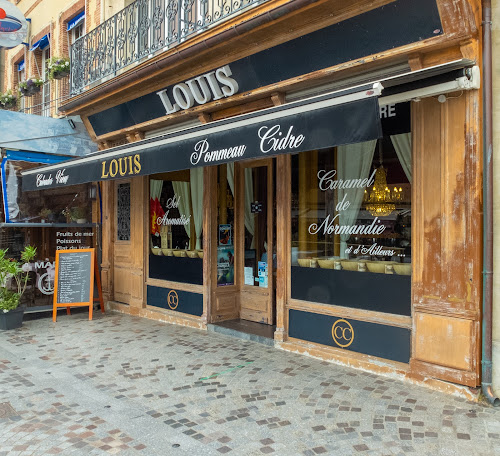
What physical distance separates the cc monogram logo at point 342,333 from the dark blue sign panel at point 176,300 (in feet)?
8.52

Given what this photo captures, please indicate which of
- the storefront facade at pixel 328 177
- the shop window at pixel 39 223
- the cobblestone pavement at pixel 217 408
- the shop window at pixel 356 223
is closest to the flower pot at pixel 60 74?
the shop window at pixel 39 223

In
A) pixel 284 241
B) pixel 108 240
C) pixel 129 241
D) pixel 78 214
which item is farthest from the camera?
pixel 78 214

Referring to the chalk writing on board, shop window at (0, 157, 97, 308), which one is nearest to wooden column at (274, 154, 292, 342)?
the chalk writing on board

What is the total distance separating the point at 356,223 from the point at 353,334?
1272 millimetres

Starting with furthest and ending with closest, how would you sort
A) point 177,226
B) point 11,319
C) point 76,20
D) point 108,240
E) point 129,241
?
point 76,20, point 108,240, point 129,241, point 177,226, point 11,319

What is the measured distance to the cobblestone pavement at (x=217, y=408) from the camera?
3.40 metres

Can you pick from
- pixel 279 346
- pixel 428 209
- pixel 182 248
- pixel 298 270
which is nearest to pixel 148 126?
pixel 182 248

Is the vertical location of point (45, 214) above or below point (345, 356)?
above

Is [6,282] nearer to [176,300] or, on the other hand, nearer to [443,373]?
[176,300]

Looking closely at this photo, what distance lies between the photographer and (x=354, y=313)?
16.9 feet

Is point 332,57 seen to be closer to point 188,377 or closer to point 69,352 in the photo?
point 188,377

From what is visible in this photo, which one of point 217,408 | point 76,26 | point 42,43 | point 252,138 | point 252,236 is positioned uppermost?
point 42,43

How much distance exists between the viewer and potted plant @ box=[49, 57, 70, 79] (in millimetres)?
10641

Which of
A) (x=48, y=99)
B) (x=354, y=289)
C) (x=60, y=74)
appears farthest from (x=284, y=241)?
(x=48, y=99)
